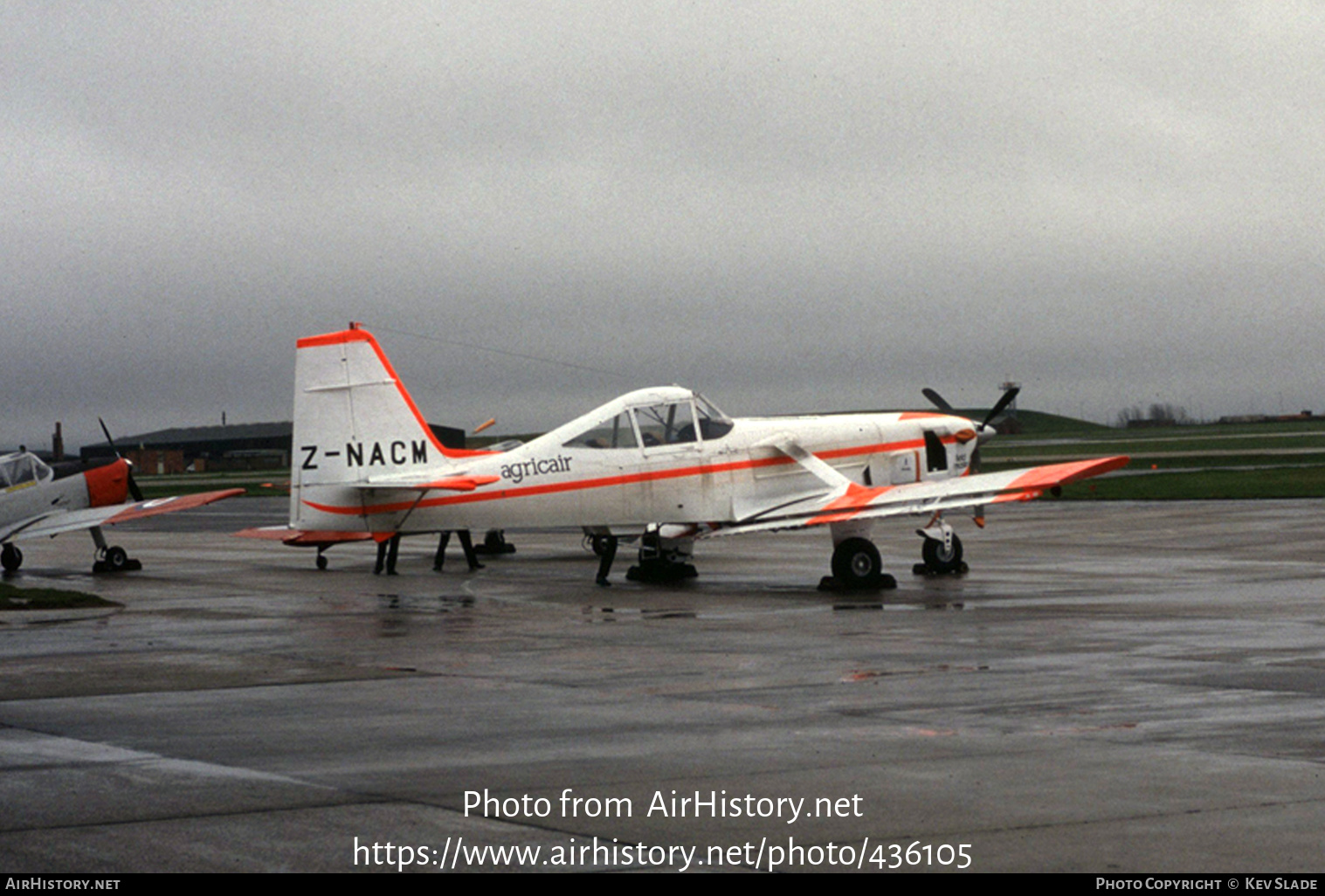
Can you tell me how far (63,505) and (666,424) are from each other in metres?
13.5

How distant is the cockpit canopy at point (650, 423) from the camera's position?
22.7 meters

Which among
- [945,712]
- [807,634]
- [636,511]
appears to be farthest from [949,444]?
[945,712]

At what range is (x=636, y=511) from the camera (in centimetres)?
2259

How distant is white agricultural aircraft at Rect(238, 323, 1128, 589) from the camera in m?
22.5

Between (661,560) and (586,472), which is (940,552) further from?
(586,472)

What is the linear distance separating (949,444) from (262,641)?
12961mm

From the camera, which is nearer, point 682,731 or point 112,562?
point 682,731

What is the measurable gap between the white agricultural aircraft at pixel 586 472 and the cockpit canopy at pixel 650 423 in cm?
2

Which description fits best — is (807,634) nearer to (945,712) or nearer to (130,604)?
(945,712)

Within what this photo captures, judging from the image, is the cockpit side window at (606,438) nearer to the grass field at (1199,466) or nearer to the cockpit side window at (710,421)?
the cockpit side window at (710,421)

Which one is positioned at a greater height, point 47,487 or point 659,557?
point 47,487

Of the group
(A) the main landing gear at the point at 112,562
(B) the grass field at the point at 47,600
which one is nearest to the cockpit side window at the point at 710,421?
(B) the grass field at the point at 47,600

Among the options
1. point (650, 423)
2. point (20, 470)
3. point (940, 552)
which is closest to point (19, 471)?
point (20, 470)

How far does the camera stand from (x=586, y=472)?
22.5 m
